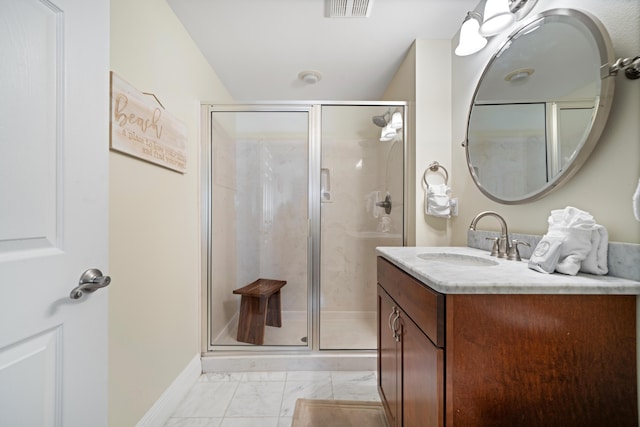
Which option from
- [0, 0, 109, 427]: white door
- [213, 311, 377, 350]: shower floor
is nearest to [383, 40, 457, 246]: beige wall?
[213, 311, 377, 350]: shower floor

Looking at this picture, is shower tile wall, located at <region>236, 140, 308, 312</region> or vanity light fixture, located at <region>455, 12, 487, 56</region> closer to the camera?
vanity light fixture, located at <region>455, 12, 487, 56</region>

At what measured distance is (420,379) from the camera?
805 mm

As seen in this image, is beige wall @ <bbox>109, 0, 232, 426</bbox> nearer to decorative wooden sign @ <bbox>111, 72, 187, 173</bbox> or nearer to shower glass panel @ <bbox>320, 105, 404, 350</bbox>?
decorative wooden sign @ <bbox>111, 72, 187, 173</bbox>

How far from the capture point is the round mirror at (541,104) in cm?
82

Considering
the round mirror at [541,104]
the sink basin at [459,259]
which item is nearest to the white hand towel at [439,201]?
the round mirror at [541,104]

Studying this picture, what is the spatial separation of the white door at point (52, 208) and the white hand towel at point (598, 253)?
146cm

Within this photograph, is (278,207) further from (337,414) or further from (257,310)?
(337,414)

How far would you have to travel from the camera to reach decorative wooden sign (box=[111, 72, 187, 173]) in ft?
→ 3.30

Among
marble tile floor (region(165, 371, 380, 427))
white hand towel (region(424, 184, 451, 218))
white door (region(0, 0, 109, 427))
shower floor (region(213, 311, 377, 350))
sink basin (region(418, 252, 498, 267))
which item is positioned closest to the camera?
white door (region(0, 0, 109, 427))

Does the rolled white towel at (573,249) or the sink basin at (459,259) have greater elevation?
the rolled white towel at (573,249)

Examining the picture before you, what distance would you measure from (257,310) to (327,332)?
23.0 inches

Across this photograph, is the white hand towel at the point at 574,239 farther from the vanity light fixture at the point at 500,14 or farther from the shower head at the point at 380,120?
the shower head at the point at 380,120

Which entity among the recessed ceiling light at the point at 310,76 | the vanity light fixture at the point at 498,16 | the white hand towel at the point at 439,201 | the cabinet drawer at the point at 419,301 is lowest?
the cabinet drawer at the point at 419,301

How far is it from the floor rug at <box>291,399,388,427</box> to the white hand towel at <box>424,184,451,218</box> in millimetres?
1231
